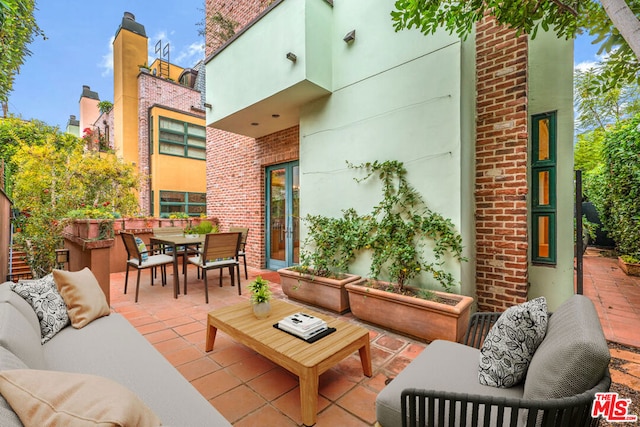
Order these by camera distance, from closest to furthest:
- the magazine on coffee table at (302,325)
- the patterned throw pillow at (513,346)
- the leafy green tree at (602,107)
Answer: the patterned throw pillow at (513,346) < the magazine on coffee table at (302,325) < the leafy green tree at (602,107)

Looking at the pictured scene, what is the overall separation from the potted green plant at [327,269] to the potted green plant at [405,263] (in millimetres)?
161

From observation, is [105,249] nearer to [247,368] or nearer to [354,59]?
[247,368]

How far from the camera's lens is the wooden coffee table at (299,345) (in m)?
1.66

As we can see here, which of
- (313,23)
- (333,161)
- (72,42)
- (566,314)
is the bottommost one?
(566,314)

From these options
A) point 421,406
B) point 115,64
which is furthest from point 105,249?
point 115,64

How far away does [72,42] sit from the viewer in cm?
3117

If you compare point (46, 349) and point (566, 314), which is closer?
point (566, 314)

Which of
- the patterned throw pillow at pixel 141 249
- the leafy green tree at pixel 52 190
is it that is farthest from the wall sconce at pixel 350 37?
the leafy green tree at pixel 52 190

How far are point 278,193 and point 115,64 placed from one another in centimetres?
1110

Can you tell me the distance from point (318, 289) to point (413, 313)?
1.31 metres

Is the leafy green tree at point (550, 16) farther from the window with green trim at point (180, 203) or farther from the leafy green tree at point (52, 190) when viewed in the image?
the window with green trim at point (180, 203)

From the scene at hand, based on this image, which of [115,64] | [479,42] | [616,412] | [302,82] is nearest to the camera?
[616,412]

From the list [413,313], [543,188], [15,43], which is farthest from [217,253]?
[15,43]

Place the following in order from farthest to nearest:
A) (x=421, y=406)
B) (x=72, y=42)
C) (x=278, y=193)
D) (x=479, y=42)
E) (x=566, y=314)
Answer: (x=72, y=42), (x=278, y=193), (x=479, y=42), (x=566, y=314), (x=421, y=406)
